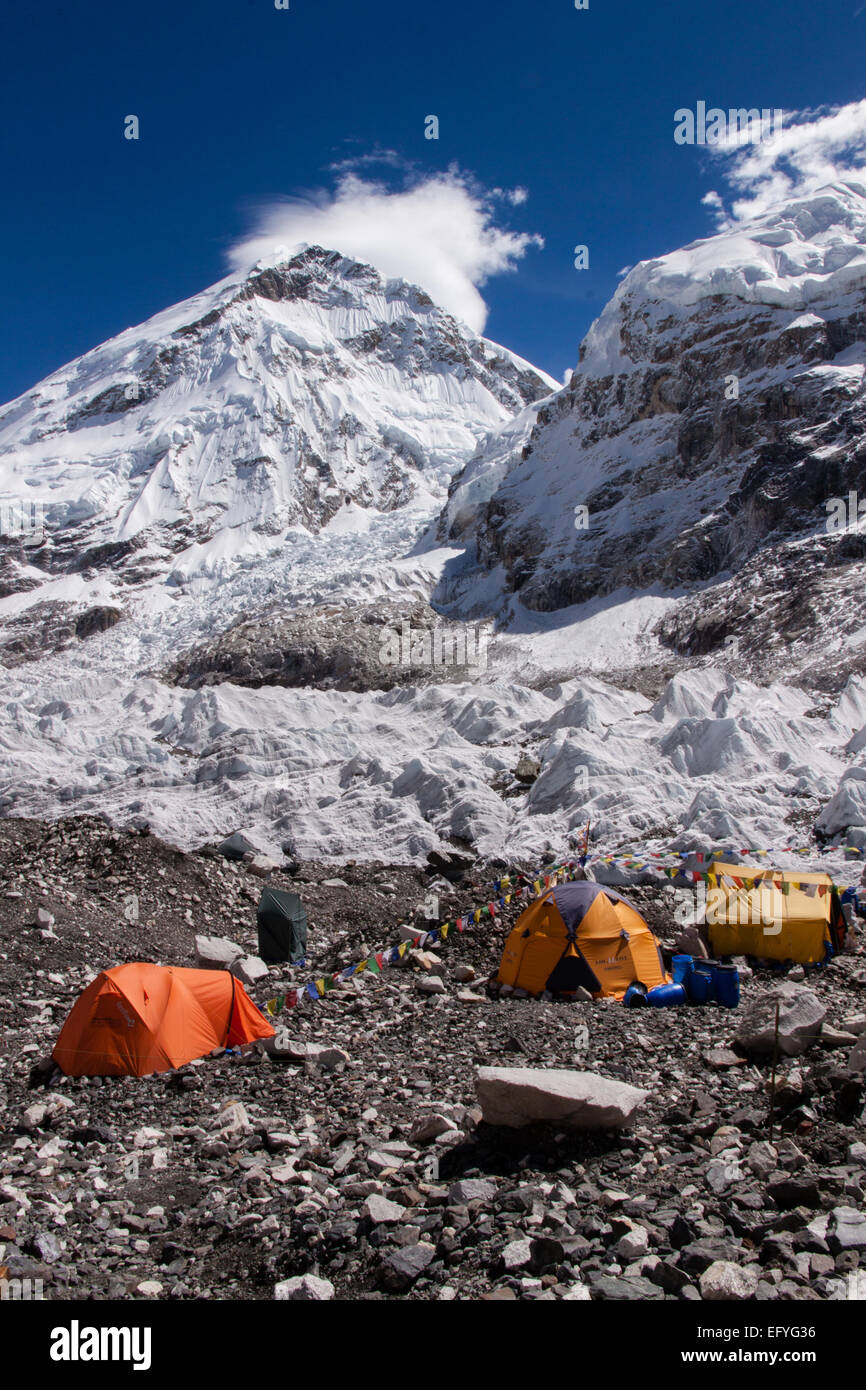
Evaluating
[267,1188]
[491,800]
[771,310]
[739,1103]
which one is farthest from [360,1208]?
[771,310]

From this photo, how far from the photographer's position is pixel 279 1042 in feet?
28.4

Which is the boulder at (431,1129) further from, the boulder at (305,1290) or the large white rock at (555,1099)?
the boulder at (305,1290)

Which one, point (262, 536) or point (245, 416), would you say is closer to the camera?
point (262, 536)

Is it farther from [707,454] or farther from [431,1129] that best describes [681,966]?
[707,454]

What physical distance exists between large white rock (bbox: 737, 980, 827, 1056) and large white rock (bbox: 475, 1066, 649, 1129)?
6.26 ft

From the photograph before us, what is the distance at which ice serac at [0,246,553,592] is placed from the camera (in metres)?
98.4

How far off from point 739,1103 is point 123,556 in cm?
9505

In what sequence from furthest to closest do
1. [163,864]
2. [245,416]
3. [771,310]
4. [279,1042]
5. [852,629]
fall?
[245,416]
[771,310]
[852,629]
[163,864]
[279,1042]

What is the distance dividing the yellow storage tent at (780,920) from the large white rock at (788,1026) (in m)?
3.63

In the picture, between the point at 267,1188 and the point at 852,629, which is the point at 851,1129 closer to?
the point at 267,1188

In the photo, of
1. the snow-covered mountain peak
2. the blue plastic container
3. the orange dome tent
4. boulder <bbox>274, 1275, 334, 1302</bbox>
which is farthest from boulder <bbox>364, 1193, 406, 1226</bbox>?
the snow-covered mountain peak

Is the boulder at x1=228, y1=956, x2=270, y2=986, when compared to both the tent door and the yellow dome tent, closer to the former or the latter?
the yellow dome tent

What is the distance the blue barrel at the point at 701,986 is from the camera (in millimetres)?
9656

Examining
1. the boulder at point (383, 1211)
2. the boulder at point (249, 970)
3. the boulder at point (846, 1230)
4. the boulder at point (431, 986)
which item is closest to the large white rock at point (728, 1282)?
the boulder at point (846, 1230)
